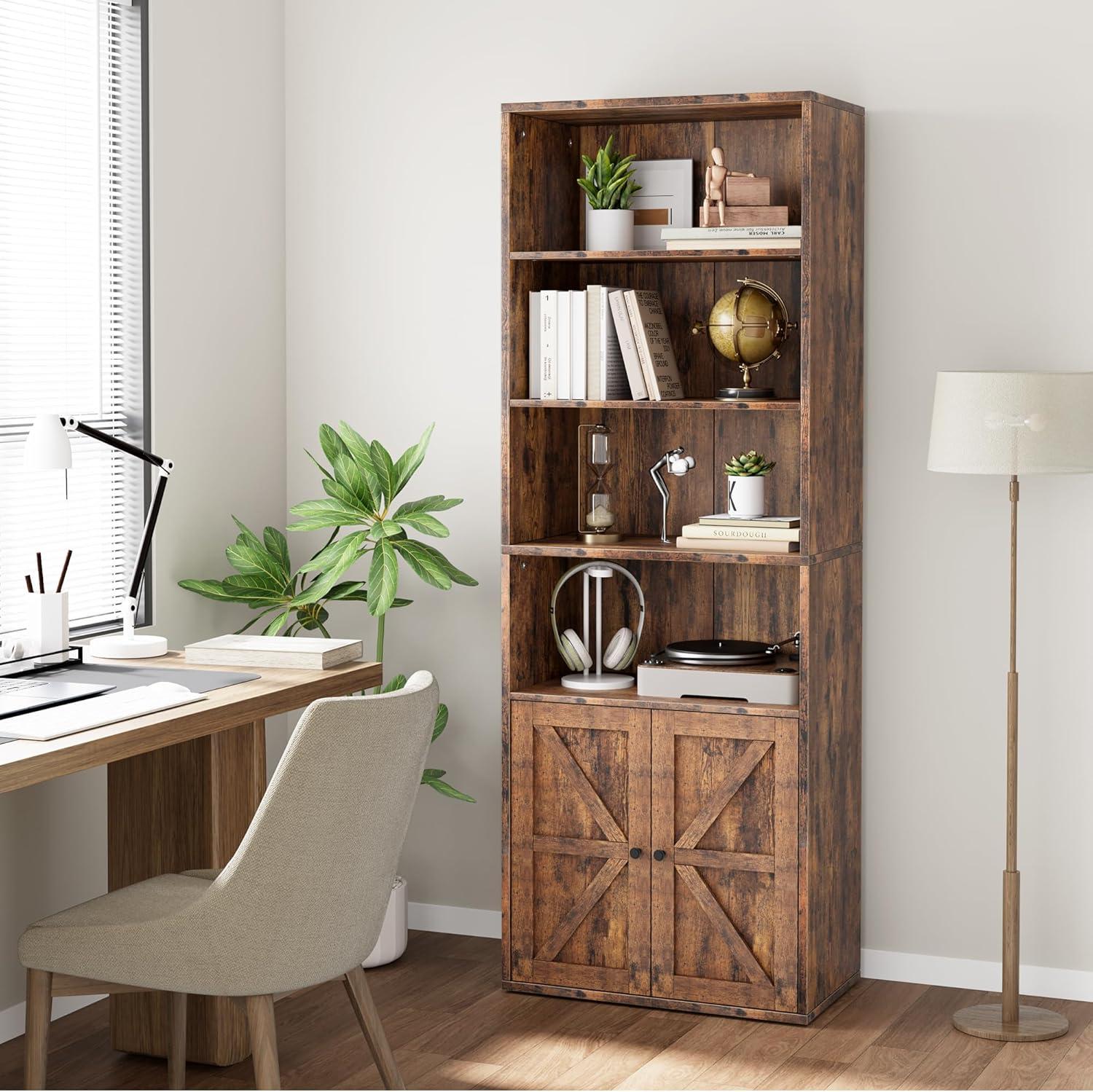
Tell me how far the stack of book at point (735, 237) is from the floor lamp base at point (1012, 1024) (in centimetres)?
174

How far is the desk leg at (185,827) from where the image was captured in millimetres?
3305

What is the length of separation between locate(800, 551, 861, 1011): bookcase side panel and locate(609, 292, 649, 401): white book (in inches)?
22.8

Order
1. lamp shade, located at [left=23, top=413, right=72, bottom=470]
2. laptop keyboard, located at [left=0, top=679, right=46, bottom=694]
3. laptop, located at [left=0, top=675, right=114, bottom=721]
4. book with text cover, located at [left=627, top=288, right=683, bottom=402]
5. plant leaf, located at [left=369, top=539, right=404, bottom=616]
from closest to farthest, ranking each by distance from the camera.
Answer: laptop, located at [left=0, top=675, right=114, bottom=721] → laptop keyboard, located at [left=0, top=679, right=46, bottom=694] → lamp shade, located at [left=23, top=413, right=72, bottom=470] → book with text cover, located at [left=627, top=288, right=683, bottom=402] → plant leaf, located at [left=369, top=539, right=404, bottom=616]

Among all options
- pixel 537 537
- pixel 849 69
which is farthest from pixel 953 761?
pixel 849 69

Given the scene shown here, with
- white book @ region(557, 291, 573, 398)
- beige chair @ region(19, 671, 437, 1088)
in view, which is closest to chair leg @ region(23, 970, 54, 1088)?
beige chair @ region(19, 671, 437, 1088)

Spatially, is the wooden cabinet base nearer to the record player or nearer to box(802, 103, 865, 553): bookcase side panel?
the record player

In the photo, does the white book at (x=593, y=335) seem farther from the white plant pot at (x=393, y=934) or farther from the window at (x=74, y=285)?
the white plant pot at (x=393, y=934)

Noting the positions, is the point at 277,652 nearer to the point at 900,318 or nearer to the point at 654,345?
the point at 654,345

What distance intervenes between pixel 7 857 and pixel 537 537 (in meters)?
1.40

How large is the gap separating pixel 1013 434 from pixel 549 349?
1.05 meters

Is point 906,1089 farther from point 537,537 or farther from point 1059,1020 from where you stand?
point 537,537

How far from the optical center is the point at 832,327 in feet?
12.1

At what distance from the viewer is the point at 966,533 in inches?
153

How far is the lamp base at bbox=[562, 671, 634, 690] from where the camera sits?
388 centimetres
